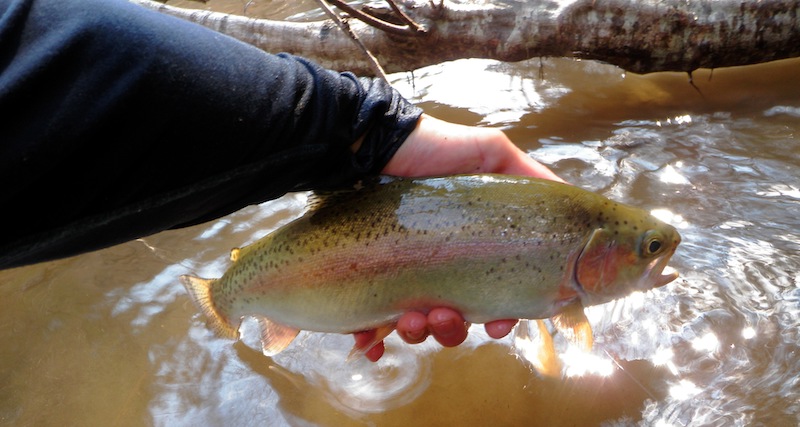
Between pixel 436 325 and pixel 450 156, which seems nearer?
pixel 436 325

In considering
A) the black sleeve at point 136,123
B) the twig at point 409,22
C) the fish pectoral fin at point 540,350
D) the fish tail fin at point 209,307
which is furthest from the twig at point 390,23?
the fish pectoral fin at point 540,350

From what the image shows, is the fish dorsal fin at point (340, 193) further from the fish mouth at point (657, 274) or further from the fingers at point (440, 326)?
the fish mouth at point (657, 274)

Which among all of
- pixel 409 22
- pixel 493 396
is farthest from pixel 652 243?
pixel 409 22

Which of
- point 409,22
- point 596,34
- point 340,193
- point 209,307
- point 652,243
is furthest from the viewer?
point 409,22

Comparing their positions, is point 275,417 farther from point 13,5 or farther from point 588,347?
point 13,5

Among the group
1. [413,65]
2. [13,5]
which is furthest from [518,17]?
[13,5]

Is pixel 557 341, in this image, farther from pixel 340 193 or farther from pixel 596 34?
pixel 596 34

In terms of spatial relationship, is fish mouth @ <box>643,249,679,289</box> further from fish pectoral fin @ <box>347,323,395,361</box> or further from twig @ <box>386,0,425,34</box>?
twig @ <box>386,0,425,34</box>
